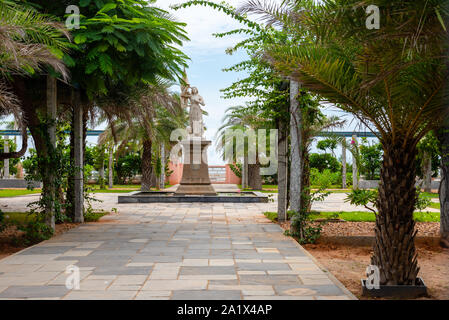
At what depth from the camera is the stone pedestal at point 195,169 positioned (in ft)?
57.0

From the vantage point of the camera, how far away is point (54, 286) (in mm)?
4516

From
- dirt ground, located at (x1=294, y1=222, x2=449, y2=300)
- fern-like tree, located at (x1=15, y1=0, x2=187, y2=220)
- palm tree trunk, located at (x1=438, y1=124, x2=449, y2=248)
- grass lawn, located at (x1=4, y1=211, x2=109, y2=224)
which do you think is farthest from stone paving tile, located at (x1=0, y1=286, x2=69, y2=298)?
palm tree trunk, located at (x1=438, y1=124, x2=449, y2=248)

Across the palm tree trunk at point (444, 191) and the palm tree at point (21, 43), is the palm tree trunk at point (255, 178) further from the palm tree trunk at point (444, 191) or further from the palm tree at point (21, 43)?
the palm tree at point (21, 43)

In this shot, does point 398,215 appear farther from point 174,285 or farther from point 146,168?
point 146,168

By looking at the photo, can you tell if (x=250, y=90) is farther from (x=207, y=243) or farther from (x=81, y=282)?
(x=81, y=282)

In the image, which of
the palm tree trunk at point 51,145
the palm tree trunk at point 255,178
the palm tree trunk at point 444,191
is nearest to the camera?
the palm tree trunk at point 444,191

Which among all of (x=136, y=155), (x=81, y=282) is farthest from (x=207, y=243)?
(x=136, y=155)

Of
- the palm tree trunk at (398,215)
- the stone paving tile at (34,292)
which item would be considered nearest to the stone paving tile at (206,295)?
the stone paving tile at (34,292)

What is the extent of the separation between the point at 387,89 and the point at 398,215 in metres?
1.33

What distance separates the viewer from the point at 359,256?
21.8 feet

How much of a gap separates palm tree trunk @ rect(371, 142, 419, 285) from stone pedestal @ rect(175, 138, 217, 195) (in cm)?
1301

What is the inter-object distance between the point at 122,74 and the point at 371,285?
5.68 metres

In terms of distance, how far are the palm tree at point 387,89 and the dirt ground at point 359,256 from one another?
0.53 m

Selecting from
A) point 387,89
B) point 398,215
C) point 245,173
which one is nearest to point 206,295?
point 398,215
